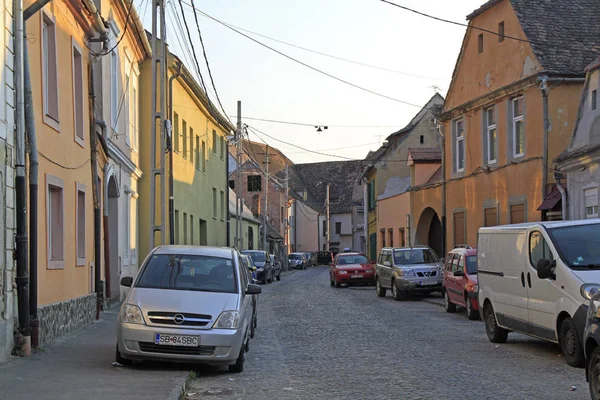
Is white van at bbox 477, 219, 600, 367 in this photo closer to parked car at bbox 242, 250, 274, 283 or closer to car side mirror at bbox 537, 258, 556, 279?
car side mirror at bbox 537, 258, 556, 279

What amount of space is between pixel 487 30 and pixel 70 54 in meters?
17.4

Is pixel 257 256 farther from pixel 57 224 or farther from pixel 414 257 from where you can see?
pixel 57 224

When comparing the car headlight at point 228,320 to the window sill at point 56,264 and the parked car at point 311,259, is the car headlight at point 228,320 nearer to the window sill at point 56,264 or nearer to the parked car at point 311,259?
the window sill at point 56,264

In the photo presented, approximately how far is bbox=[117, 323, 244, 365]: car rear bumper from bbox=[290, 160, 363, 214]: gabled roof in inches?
3728

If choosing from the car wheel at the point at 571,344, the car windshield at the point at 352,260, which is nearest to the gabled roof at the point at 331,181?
the car windshield at the point at 352,260

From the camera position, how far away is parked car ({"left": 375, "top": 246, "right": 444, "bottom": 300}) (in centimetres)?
2633

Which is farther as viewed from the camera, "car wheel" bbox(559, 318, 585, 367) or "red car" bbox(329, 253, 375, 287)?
"red car" bbox(329, 253, 375, 287)

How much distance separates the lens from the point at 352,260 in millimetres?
37750

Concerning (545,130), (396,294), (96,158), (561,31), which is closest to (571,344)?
(96,158)

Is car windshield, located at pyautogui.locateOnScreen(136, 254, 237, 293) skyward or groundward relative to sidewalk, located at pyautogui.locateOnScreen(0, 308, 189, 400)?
skyward

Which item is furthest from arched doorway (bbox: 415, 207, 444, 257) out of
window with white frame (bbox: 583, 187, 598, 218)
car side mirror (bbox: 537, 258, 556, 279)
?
car side mirror (bbox: 537, 258, 556, 279)

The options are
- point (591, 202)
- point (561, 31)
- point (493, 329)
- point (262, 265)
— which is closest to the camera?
point (493, 329)

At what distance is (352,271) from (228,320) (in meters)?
26.2

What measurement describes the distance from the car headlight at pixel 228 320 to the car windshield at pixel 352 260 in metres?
26.7
